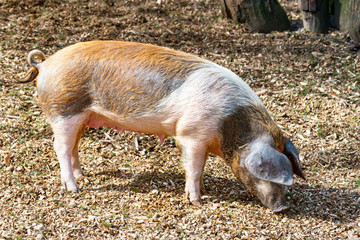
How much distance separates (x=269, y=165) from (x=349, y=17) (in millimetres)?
4207

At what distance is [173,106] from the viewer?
4156mm

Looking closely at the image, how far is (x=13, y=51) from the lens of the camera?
22.6 ft

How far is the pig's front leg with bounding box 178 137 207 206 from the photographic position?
4.20m

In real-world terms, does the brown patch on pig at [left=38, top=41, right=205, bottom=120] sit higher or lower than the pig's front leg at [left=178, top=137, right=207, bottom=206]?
higher

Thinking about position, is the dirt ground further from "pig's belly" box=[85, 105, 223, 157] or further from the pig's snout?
"pig's belly" box=[85, 105, 223, 157]

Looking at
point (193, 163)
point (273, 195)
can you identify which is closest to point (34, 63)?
point (193, 163)

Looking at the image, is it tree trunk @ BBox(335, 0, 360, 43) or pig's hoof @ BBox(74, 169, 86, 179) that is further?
tree trunk @ BBox(335, 0, 360, 43)

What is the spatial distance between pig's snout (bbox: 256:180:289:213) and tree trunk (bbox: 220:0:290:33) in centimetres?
400

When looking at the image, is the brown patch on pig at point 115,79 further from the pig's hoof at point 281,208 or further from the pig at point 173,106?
the pig's hoof at point 281,208

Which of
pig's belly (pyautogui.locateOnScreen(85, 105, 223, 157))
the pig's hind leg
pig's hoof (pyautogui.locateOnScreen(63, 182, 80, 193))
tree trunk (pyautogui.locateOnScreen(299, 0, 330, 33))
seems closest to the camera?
pig's belly (pyautogui.locateOnScreen(85, 105, 223, 157))

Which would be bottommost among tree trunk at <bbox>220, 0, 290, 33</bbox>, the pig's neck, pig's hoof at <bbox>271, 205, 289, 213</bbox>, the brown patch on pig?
pig's hoof at <bbox>271, 205, 289, 213</bbox>

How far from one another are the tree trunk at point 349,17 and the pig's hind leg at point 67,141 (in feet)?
15.3

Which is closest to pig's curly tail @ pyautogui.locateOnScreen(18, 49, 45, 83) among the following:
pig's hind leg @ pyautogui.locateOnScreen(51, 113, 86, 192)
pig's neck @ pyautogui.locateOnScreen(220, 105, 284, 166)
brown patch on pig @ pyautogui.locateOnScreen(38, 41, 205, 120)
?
brown patch on pig @ pyautogui.locateOnScreen(38, 41, 205, 120)

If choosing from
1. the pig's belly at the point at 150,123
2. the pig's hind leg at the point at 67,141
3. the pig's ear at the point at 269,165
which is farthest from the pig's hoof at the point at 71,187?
the pig's ear at the point at 269,165
